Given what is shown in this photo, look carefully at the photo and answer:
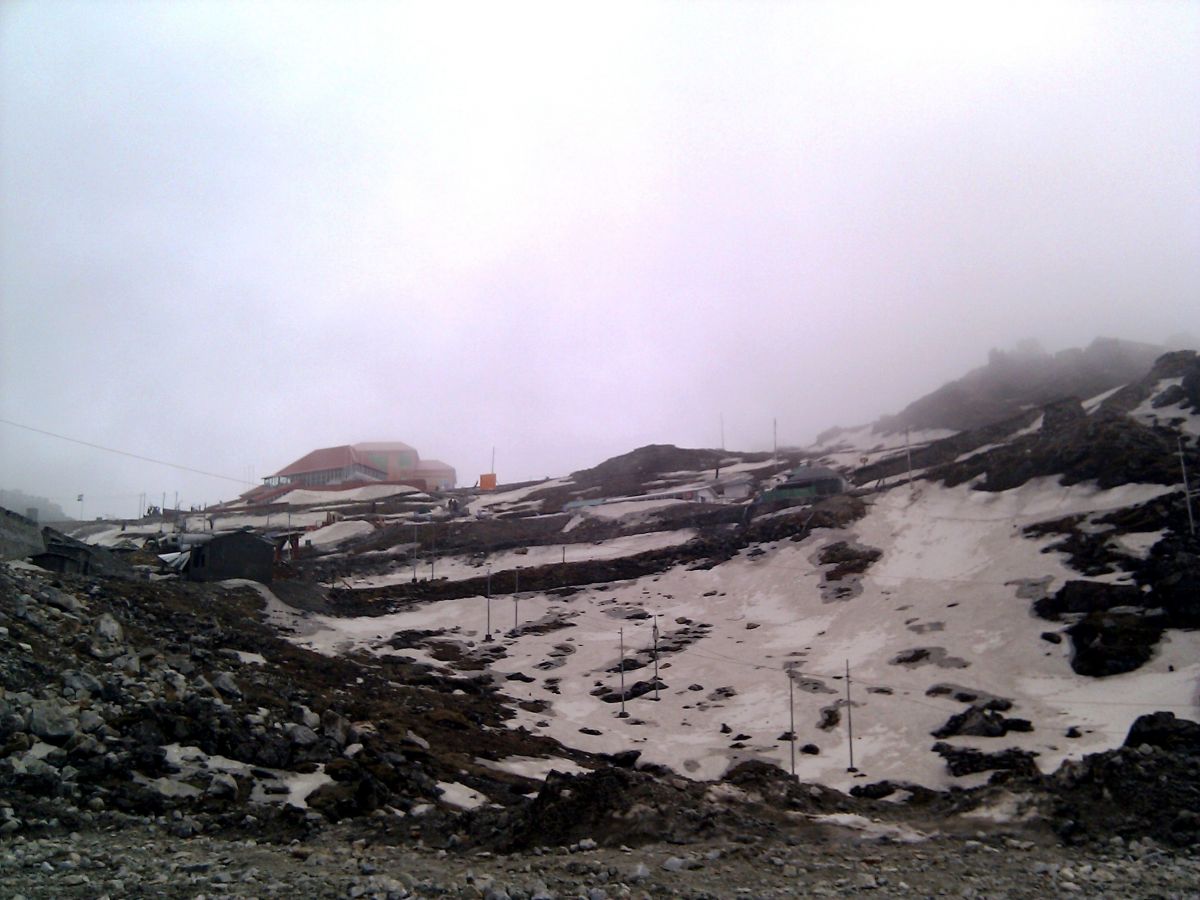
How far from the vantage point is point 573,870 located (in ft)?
41.7

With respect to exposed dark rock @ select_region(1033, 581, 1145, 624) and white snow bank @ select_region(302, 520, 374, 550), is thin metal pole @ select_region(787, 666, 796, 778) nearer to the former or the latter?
exposed dark rock @ select_region(1033, 581, 1145, 624)

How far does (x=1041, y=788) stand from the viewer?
19.8m

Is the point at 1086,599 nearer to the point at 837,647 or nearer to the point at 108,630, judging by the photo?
the point at 837,647

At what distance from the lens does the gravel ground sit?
10352 millimetres

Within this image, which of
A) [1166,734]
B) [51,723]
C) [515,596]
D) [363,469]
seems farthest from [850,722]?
[363,469]

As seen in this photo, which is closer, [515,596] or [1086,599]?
[1086,599]

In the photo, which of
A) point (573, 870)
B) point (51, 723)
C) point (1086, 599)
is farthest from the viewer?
point (1086, 599)

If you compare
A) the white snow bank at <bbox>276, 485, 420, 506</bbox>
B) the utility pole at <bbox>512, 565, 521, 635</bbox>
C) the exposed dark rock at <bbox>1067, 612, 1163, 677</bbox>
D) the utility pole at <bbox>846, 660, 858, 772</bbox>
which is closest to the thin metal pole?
the utility pole at <bbox>846, 660, 858, 772</bbox>

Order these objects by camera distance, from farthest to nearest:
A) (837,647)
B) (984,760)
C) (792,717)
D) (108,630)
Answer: (837,647) < (792,717) < (984,760) < (108,630)

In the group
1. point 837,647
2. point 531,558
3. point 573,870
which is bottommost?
point 837,647

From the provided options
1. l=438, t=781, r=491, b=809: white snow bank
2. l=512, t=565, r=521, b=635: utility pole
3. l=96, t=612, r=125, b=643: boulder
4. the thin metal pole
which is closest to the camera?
l=438, t=781, r=491, b=809: white snow bank

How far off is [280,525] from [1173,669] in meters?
95.7

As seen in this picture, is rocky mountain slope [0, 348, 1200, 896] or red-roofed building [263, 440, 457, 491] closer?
rocky mountain slope [0, 348, 1200, 896]

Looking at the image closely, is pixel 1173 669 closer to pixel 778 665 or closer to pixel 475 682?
pixel 778 665
